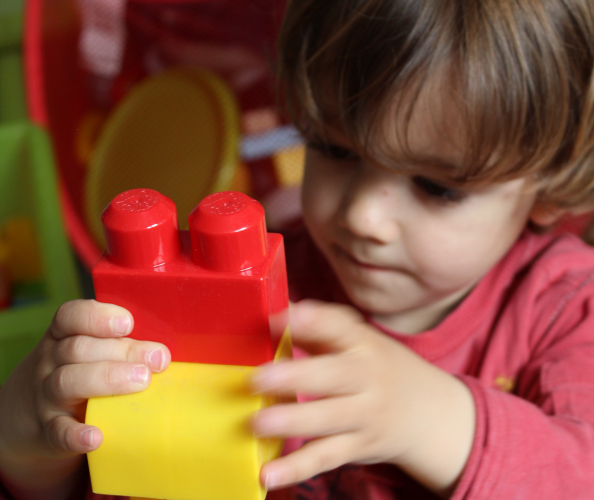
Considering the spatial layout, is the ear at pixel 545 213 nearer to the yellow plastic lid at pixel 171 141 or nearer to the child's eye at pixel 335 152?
the child's eye at pixel 335 152

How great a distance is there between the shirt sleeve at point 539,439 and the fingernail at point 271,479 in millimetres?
167

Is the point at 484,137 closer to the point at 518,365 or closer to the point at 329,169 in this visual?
the point at 329,169

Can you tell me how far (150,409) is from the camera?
28 centimetres

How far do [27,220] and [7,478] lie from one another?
0.53 meters

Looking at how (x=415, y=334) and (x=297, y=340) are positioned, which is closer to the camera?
(x=297, y=340)

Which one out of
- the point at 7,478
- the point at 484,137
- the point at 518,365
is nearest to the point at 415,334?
the point at 518,365

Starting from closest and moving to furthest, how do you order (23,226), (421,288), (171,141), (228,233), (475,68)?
1. (228,233)
2. (475,68)
3. (421,288)
4. (23,226)
5. (171,141)

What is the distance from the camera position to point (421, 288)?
54 centimetres

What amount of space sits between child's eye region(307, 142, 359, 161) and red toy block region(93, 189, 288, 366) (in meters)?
0.23

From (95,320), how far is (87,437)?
0.17 ft

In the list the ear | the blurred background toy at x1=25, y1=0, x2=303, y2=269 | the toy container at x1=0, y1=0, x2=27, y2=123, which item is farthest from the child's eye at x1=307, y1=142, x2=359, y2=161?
the toy container at x1=0, y1=0, x2=27, y2=123

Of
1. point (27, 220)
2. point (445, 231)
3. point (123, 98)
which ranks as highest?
point (445, 231)

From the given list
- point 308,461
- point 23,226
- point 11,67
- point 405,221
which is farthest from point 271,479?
point 11,67

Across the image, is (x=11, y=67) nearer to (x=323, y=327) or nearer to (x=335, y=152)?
(x=335, y=152)
